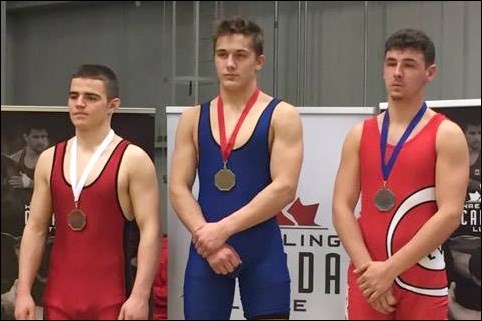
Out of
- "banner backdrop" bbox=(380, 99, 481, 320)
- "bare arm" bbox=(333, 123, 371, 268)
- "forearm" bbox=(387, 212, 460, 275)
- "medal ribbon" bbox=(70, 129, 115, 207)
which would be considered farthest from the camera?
"banner backdrop" bbox=(380, 99, 481, 320)

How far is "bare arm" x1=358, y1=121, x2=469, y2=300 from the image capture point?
6.82ft

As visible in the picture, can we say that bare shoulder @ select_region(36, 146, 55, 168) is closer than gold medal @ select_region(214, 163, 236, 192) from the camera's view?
No

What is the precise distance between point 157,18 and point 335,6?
5.27ft

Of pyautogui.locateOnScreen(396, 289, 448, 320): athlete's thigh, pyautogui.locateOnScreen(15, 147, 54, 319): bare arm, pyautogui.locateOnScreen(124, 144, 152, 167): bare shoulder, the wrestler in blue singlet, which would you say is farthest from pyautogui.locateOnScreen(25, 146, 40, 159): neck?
pyautogui.locateOnScreen(396, 289, 448, 320): athlete's thigh

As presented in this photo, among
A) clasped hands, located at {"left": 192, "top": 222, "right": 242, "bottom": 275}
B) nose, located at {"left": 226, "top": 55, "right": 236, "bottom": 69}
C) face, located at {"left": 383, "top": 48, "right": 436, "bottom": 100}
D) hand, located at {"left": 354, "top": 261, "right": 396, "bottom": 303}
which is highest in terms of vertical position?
nose, located at {"left": 226, "top": 55, "right": 236, "bottom": 69}

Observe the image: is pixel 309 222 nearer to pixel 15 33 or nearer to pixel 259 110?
pixel 259 110

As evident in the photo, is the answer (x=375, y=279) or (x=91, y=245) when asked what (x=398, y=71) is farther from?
(x=91, y=245)

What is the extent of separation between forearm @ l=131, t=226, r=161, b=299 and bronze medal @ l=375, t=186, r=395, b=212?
0.75 metres

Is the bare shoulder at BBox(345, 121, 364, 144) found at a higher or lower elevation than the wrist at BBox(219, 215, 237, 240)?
higher

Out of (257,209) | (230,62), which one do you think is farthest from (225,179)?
(230,62)

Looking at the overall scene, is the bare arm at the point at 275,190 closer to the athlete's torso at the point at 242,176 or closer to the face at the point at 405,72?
→ the athlete's torso at the point at 242,176

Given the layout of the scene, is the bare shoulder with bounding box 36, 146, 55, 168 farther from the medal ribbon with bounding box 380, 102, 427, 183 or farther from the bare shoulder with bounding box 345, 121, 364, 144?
the medal ribbon with bounding box 380, 102, 427, 183

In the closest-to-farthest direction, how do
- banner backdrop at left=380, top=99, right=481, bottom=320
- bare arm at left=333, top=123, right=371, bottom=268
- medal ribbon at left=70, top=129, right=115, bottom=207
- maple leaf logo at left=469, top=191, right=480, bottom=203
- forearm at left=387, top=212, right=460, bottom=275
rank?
forearm at left=387, top=212, right=460, bottom=275 < bare arm at left=333, top=123, right=371, bottom=268 < medal ribbon at left=70, top=129, right=115, bottom=207 < banner backdrop at left=380, top=99, right=481, bottom=320 < maple leaf logo at left=469, top=191, right=480, bottom=203

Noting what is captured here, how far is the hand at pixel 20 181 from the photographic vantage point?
275cm
